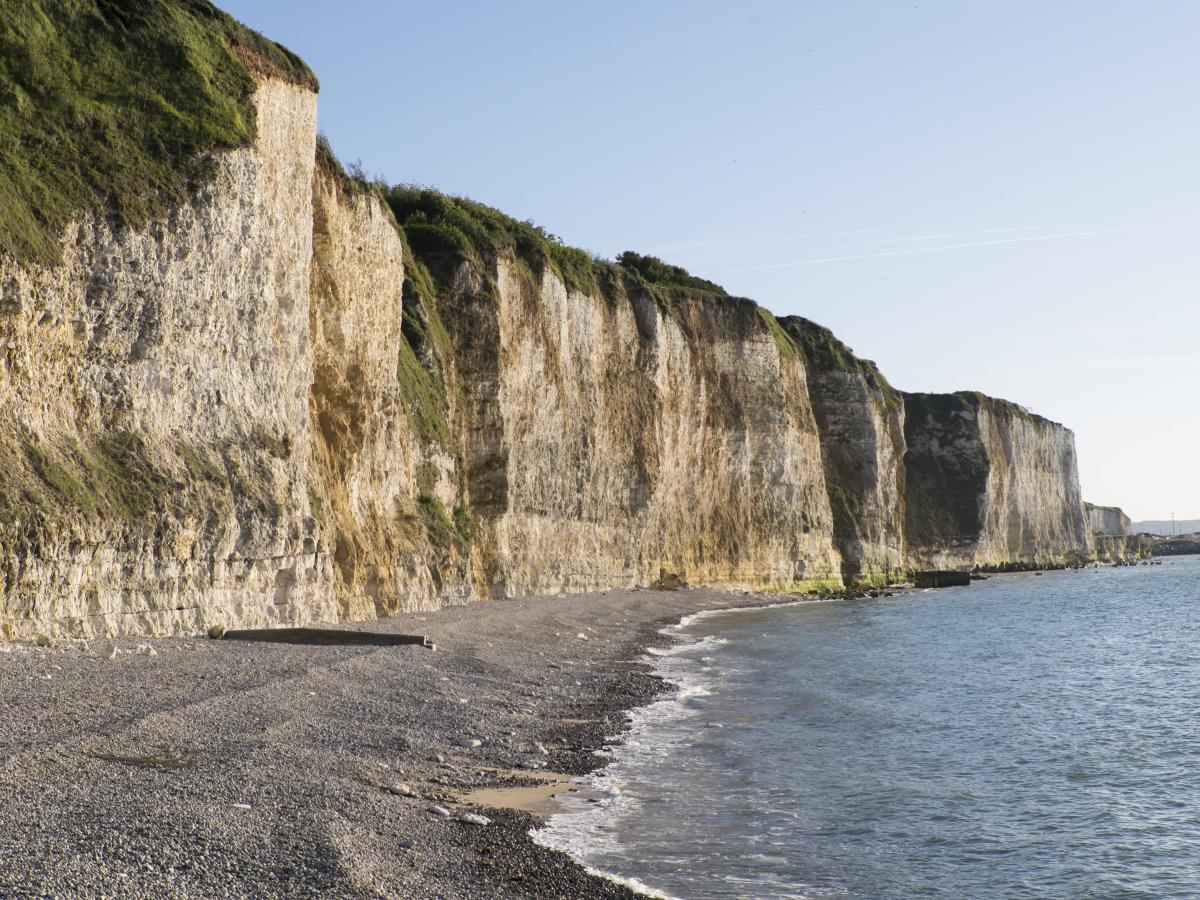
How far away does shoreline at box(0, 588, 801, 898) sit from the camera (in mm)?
7352

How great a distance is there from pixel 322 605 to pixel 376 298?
10.1 m

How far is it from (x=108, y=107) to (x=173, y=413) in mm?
5714

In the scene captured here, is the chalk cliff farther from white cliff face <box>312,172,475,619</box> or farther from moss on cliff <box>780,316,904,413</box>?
moss on cliff <box>780,316,904,413</box>

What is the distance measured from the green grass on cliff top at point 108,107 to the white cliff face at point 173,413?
1.64 feet

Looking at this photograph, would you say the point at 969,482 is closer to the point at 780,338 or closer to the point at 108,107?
the point at 780,338

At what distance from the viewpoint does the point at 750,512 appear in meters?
63.2

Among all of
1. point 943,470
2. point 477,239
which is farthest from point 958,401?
point 477,239

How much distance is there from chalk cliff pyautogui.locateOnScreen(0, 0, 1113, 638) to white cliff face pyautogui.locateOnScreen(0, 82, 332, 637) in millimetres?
51

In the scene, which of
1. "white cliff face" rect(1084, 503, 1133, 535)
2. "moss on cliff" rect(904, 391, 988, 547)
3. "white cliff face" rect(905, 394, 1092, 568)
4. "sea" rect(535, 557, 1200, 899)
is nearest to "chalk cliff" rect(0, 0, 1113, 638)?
"sea" rect(535, 557, 1200, 899)

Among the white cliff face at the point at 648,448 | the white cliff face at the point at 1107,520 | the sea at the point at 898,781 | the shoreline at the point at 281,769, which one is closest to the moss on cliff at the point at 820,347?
the white cliff face at the point at 648,448

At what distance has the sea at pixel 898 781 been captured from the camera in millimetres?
10555

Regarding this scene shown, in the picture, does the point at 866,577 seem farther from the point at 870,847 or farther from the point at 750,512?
the point at 870,847

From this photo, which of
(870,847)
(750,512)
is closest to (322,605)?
(870,847)

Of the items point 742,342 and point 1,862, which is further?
point 742,342
